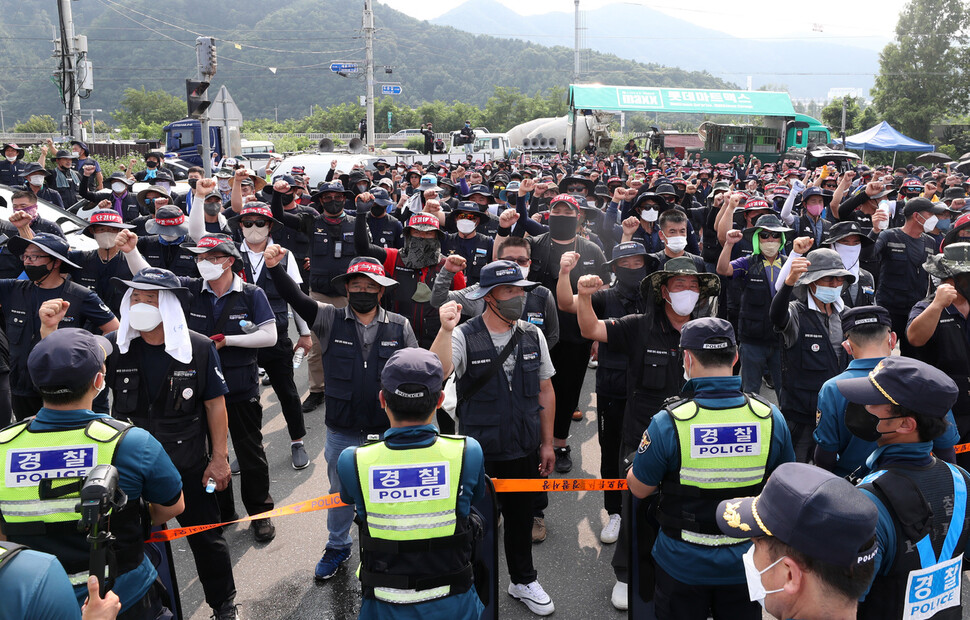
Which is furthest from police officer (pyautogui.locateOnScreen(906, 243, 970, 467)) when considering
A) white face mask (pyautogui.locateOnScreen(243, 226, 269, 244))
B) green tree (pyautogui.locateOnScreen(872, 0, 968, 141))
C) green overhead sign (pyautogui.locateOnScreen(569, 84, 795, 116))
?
green tree (pyautogui.locateOnScreen(872, 0, 968, 141))

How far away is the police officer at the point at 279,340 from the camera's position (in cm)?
597

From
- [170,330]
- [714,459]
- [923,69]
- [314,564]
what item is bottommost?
[314,564]

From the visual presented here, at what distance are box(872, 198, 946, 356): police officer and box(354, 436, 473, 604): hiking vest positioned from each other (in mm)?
6437

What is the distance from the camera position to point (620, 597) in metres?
4.23

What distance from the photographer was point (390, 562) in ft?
8.89

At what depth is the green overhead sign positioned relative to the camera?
3106cm

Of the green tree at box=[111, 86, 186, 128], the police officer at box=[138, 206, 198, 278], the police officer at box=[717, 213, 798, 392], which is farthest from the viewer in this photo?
the green tree at box=[111, 86, 186, 128]

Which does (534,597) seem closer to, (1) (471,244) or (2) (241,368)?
(2) (241,368)

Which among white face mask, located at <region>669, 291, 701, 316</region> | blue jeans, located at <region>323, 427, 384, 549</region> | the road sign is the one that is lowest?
blue jeans, located at <region>323, 427, 384, 549</region>

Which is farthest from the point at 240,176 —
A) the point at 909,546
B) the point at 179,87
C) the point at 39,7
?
the point at 39,7

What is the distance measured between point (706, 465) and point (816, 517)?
1.22m

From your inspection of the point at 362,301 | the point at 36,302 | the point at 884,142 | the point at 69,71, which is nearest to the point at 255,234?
the point at 36,302

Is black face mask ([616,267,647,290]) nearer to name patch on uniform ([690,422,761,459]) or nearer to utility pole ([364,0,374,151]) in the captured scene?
name patch on uniform ([690,422,761,459])

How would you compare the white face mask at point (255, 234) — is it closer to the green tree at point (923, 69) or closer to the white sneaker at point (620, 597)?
the white sneaker at point (620, 597)
